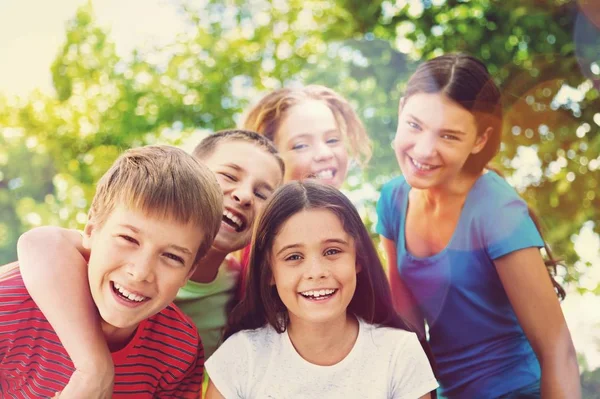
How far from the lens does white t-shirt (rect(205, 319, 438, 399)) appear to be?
1.57 meters

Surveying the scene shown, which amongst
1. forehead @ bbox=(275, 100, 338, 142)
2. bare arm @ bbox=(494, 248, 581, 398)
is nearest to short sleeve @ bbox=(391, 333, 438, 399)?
bare arm @ bbox=(494, 248, 581, 398)

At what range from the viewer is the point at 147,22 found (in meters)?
3.27

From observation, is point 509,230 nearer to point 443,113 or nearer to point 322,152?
point 443,113

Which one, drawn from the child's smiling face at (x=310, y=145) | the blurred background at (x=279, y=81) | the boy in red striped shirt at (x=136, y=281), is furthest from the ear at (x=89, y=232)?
the blurred background at (x=279, y=81)

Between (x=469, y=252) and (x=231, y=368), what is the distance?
0.75 m

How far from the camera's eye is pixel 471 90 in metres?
1.92

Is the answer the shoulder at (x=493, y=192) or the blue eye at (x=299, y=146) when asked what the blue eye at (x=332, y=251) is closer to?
the shoulder at (x=493, y=192)

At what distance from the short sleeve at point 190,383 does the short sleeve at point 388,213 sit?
72 centimetres

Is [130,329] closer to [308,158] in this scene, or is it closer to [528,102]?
[308,158]

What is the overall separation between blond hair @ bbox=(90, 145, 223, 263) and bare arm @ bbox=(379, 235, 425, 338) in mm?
682

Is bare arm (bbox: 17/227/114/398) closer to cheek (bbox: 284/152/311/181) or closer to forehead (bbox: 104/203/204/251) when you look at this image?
forehead (bbox: 104/203/204/251)

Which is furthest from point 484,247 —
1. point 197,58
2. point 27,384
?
point 197,58

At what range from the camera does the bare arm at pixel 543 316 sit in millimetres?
1761

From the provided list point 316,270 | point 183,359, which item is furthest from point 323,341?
point 183,359
